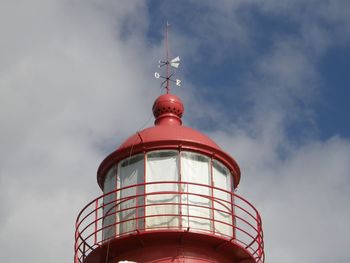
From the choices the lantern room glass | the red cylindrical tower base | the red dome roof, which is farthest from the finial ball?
the red cylindrical tower base

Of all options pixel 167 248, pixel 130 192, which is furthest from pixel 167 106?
pixel 167 248

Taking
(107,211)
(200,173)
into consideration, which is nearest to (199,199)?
(200,173)

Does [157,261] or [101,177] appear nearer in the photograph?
[157,261]

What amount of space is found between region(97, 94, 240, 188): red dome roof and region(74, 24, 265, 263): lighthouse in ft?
0.07

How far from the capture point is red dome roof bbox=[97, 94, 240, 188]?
18.5 m

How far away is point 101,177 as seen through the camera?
19.4 meters

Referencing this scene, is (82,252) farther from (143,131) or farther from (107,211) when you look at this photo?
(143,131)

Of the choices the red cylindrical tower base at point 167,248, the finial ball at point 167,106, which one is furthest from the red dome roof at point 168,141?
the red cylindrical tower base at point 167,248

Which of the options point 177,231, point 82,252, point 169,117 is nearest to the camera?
point 177,231

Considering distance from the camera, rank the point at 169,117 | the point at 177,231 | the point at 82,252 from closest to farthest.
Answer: the point at 177,231 → the point at 82,252 → the point at 169,117

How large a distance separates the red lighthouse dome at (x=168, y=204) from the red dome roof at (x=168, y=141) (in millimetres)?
21

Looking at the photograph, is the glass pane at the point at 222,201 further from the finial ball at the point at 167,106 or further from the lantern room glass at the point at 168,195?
the finial ball at the point at 167,106

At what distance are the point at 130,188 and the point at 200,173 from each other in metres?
1.54

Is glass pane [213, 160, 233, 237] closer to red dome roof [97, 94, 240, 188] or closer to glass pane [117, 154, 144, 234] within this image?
red dome roof [97, 94, 240, 188]
